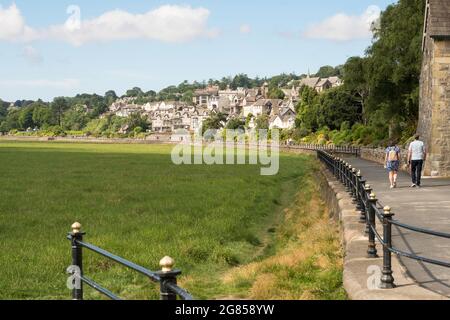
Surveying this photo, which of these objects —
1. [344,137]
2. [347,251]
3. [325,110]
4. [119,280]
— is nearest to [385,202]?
[347,251]

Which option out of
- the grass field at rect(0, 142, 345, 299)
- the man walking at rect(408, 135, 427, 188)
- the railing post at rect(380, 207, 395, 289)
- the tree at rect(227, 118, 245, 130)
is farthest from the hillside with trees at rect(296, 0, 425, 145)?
the tree at rect(227, 118, 245, 130)

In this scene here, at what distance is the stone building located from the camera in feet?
79.6

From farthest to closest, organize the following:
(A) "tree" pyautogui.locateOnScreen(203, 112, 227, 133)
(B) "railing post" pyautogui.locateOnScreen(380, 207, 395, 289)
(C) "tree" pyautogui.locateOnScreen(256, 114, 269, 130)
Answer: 1. (A) "tree" pyautogui.locateOnScreen(203, 112, 227, 133)
2. (C) "tree" pyautogui.locateOnScreen(256, 114, 269, 130)
3. (B) "railing post" pyautogui.locateOnScreen(380, 207, 395, 289)

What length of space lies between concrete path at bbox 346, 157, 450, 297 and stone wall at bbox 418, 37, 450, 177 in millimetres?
1556

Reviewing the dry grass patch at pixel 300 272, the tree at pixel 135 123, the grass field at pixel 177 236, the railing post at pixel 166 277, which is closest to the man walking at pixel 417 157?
the grass field at pixel 177 236

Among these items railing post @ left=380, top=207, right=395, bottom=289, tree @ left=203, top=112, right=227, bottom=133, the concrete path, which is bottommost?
the concrete path

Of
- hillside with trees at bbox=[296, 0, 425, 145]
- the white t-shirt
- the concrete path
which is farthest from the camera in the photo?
hillside with trees at bbox=[296, 0, 425, 145]

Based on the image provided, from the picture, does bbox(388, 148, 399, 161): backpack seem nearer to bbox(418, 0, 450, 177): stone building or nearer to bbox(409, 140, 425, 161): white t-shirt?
bbox(409, 140, 425, 161): white t-shirt

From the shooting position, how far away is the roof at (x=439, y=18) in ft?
78.5

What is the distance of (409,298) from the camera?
279 inches

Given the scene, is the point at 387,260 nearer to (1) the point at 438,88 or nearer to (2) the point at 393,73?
(1) the point at 438,88

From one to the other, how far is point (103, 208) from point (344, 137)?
60250mm

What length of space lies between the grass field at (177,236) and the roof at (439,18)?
8.06 m

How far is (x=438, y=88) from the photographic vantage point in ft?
80.8
